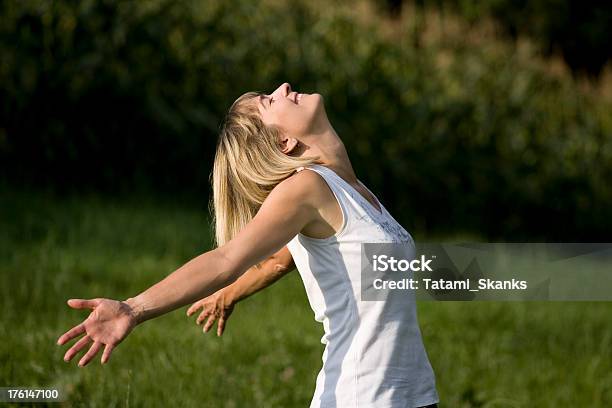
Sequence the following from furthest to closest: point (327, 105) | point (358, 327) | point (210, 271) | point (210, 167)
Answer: point (327, 105) → point (210, 167) → point (358, 327) → point (210, 271)

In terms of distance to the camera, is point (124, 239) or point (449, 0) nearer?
point (124, 239)

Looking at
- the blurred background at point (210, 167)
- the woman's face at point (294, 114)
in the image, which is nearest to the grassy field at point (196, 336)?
the blurred background at point (210, 167)

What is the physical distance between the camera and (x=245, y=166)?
11.2 ft

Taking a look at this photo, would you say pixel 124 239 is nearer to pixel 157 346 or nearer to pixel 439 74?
pixel 157 346

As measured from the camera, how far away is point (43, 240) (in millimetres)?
6984

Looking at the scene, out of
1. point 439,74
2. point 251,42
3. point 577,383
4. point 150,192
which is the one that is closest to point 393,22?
point 439,74

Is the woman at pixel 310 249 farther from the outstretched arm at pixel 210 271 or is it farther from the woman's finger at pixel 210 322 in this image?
the woman's finger at pixel 210 322

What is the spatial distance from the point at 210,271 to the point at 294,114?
0.72m

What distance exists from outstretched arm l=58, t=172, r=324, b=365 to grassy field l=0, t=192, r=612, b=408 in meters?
1.62

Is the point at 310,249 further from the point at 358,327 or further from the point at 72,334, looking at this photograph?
the point at 72,334

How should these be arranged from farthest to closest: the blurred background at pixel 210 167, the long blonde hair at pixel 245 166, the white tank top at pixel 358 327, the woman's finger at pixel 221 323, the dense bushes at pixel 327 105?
the dense bushes at pixel 327 105 < the blurred background at pixel 210 167 < the woman's finger at pixel 221 323 < the long blonde hair at pixel 245 166 < the white tank top at pixel 358 327

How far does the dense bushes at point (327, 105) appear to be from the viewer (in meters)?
8.61

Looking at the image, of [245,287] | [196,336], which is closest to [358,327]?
[245,287]

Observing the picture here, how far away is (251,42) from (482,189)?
2696mm
